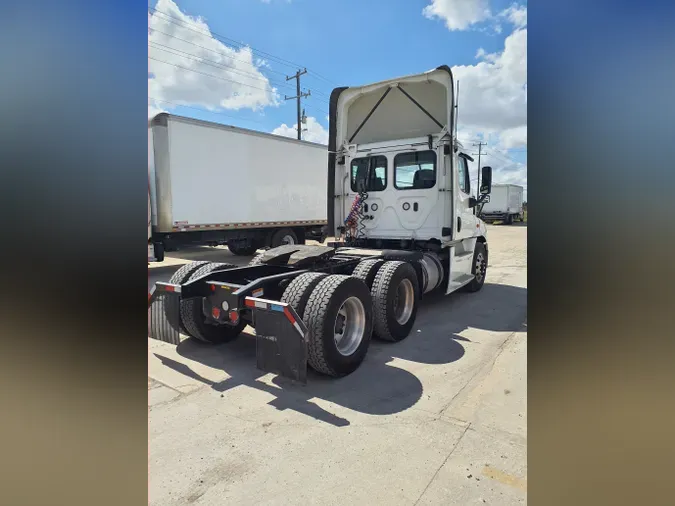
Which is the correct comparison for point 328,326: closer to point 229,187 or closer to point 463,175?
point 463,175

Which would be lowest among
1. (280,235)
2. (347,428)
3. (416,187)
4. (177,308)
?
(347,428)

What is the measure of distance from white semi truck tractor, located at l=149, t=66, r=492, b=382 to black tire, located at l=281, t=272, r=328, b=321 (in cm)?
1

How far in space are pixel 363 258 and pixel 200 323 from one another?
2.42 meters

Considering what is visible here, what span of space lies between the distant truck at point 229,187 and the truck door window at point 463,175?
6498 millimetres

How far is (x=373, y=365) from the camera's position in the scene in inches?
177

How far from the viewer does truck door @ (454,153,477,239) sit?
Answer: 6844 millimetres

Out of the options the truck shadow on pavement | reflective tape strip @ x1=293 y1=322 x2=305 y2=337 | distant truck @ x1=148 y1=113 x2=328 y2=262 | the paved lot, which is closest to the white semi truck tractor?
reflective tape strip @ x1=293 y1=322 x2=305 y2=337

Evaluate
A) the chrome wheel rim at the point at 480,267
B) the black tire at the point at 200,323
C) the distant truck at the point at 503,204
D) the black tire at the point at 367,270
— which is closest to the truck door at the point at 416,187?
the black tire at the point at 367,270

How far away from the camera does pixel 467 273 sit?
7855 millimetres

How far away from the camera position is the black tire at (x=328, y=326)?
3.92 meters

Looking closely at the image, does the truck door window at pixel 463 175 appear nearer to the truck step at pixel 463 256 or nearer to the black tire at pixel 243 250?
the truck step at pixel 463 256

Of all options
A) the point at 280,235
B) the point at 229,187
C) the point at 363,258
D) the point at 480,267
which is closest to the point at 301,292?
the point at 363,258

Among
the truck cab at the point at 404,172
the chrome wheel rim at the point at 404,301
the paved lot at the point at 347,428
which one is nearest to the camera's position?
the paved lot at the point at 347,428
